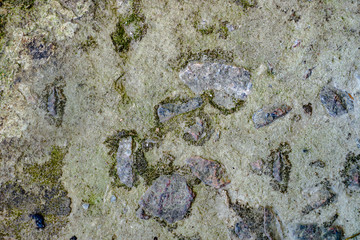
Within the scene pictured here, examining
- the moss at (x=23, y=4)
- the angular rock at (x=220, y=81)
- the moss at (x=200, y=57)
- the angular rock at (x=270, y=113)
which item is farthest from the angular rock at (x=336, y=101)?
the moss at (x=23, y=4)

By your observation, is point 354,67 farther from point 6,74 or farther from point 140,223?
point 6,74

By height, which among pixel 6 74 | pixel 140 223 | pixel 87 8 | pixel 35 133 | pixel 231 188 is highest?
pixel 87 8

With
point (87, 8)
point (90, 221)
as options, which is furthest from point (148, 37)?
point (90, 221)

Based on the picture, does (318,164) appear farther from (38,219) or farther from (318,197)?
(38,219)

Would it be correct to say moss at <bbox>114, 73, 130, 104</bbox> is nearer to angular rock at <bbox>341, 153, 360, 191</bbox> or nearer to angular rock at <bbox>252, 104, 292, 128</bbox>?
angular rock at <bbox>252, 104, 292, 128</bbox>

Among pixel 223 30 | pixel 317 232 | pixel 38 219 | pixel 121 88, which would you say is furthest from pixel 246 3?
pixel 38 219

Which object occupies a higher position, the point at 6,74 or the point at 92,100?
the point at 6,74

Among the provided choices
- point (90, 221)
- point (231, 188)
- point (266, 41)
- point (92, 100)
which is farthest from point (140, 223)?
point (266, 41)

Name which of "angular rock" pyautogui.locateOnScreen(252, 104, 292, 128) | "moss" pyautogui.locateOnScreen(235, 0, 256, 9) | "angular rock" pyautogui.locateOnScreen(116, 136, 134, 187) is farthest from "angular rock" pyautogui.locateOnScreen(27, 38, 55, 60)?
"angular rock" pyautogui.locateOnScreen(252, 104, 292, 128)
